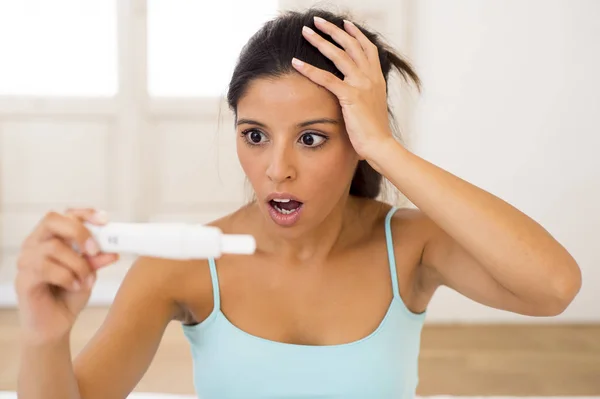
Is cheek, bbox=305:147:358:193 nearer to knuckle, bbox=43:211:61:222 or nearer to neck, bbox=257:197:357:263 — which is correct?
neck, bbox=257:197:357:263

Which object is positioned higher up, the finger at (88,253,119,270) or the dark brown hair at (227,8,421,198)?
the dark brown hair at (227,8,421,198)

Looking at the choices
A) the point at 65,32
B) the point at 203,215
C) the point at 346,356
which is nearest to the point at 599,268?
the point at 203,215

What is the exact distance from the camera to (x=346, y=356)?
1.05 meters

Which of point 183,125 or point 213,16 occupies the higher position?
point 213,16

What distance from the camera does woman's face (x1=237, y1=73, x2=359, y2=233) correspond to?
38.0 inches

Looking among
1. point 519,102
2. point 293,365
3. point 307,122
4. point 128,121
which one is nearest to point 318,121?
point 307,122

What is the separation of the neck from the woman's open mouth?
109 millimetres

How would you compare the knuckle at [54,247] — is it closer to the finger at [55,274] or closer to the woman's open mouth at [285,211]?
the finger at [55,274]

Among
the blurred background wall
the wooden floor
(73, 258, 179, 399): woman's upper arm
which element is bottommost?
the wooden floor

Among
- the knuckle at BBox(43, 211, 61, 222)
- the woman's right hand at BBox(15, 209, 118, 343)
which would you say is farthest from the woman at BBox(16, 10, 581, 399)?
the knuckle at BBox(43, 211, 61, 222)

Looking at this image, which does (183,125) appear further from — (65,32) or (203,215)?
(65,32)

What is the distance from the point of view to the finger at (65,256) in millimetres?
643

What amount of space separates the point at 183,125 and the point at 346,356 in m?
2.63

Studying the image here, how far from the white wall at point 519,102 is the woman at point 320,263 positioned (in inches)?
75.2
